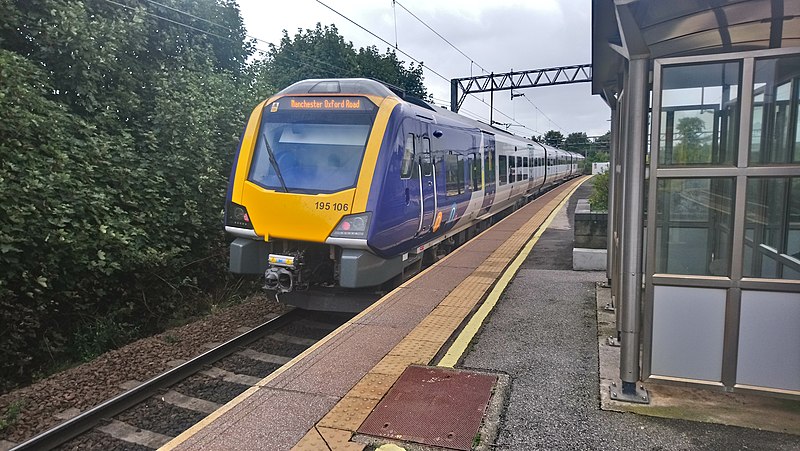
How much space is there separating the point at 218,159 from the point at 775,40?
9608 mm

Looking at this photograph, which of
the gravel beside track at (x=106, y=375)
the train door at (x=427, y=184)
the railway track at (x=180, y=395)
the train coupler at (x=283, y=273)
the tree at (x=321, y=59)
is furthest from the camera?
the tree at (x=321, y=59)

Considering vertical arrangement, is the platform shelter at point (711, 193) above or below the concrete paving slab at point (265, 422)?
above

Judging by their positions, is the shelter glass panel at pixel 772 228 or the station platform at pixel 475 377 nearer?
the station platform at pixel 475 377

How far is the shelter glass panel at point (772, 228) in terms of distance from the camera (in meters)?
3.38

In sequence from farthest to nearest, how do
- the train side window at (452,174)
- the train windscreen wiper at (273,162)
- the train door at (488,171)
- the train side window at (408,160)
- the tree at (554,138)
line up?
the tree at (554,138) → the train door at (488,171) → the train side window at (452,174) → the train side window at (408,160) → the train windscreen wiper at (273,162)

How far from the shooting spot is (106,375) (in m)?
5.94

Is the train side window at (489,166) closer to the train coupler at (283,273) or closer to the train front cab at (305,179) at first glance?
the train front cab at (305,179)

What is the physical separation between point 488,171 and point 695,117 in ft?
30.0

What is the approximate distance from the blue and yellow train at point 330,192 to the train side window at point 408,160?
1cm

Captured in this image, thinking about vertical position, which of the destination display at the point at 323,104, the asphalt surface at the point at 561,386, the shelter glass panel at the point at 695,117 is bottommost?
the asphalt surface at the point at 561,386

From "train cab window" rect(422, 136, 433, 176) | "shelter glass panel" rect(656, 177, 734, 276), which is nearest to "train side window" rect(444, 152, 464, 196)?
"train cab window" rect(422, 136, 433, 176)

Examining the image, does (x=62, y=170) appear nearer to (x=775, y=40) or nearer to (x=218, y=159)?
(x=218, y=159)

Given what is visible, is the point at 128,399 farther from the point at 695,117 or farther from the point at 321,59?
the point at 321,59

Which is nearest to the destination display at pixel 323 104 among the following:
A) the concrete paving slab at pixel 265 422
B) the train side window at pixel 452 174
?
the train side window at pixel 452 174
